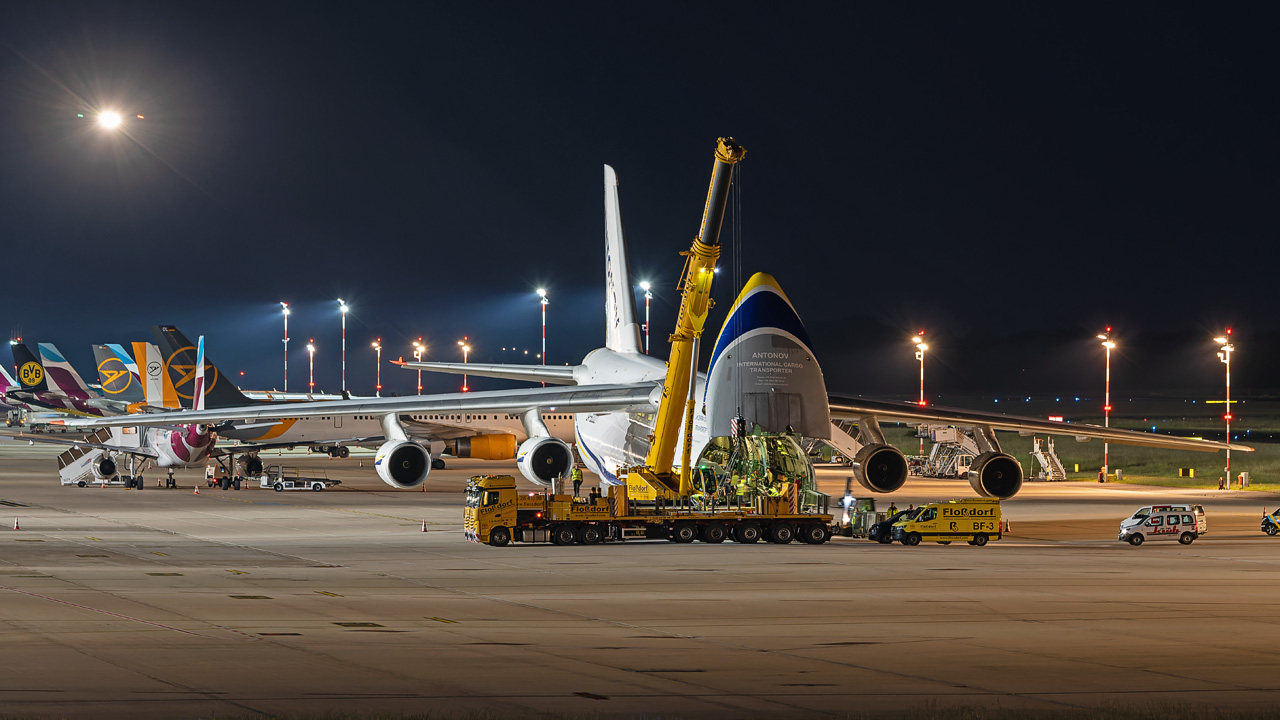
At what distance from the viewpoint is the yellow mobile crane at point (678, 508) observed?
30.7m

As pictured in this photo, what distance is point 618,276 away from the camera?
4469 cm

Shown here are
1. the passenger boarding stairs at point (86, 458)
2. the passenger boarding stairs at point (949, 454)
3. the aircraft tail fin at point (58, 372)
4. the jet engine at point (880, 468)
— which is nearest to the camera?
the jet engine at point (880, 468)

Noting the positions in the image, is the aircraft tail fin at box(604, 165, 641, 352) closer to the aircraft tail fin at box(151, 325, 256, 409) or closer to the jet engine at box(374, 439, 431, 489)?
the jet engine at box(374, 439, 431, 489)

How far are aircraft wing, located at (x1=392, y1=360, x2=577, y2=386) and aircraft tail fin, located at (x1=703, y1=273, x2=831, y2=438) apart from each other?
30.3ft

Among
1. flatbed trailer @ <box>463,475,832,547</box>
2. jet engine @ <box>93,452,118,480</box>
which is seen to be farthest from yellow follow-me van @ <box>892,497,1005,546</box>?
jet engine @ <box>93,452,118,480</box>

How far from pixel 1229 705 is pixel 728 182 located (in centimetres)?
2020

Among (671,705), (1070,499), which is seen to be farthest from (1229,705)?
(1070,499)

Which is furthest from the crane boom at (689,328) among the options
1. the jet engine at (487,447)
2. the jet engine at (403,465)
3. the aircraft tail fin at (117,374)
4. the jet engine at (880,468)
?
the aircraft tail fin at (117,374)

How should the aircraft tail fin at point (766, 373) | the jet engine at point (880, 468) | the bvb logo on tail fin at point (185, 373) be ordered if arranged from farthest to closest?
the bvb logo on tail fin at point (185, 373) < the jet engine at point (880, 468) < the aircraft tail fin at point (766, 373)

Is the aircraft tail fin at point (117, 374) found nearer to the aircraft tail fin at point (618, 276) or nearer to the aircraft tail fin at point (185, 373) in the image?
the aircraft tail fin at point (185, 373)

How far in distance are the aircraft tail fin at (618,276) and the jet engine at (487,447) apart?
111ft

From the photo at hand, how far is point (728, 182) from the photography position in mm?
31203

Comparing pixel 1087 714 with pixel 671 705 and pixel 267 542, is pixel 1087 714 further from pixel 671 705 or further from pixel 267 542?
pixel 267 542

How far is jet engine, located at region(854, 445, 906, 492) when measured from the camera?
116 feet
